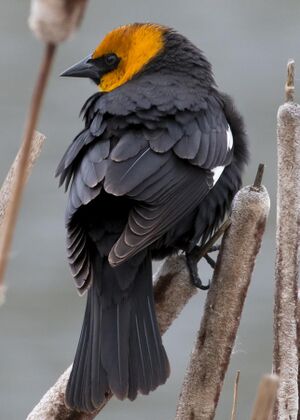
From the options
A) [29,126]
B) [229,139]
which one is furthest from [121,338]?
[29,126]

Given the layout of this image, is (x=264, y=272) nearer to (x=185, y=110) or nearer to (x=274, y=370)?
(x=185, y=110)

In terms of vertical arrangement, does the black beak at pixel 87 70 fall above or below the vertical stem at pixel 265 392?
above

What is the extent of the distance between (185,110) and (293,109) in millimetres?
640

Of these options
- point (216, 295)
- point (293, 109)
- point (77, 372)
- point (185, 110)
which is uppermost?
point (185, 110)

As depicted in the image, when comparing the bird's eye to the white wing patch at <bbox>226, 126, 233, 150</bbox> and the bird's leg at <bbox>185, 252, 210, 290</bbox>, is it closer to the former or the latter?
the white wing patch at <bbox>226, 126, 233, 150</bbox>

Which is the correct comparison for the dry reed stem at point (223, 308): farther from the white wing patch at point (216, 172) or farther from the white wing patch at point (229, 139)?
the white wing patch at point (229, 139)

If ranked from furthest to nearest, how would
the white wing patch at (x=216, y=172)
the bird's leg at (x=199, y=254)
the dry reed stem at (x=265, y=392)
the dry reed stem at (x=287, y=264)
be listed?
the white wing patch at (x=216, y=172)
the bird's leg at (x=199, y=254)
the dry reed stem at (x=287, y=264)
the dry reed stem at (x=265, y=392)

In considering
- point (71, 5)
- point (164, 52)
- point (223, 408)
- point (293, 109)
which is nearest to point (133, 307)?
point (293, 109)

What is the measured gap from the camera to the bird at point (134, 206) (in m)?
2.22

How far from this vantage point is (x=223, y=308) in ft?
6.35

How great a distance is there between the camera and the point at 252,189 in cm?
203

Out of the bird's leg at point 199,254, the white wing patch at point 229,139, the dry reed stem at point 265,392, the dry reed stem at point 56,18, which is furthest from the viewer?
the white wing patch at point 229,139

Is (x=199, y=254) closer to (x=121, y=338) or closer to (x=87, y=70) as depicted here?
(x=121, y=338)

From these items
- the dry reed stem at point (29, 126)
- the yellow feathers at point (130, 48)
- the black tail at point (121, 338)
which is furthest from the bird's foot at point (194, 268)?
the dry reed stem at point (29, 126)
